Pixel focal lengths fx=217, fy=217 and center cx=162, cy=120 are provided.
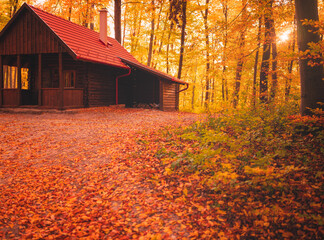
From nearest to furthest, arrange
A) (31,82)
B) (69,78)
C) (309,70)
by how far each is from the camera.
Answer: (309,70) → (69,78) → (31,82)

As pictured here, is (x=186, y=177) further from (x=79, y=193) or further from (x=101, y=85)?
(x=101, y=85)

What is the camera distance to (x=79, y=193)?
4.36 m

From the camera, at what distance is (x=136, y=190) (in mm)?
4219

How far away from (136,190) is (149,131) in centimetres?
377

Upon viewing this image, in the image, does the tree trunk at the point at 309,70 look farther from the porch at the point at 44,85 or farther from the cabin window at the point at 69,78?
the cabin window at the point at 69,78

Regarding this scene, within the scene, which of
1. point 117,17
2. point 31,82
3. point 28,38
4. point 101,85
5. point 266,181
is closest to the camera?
point 266,181

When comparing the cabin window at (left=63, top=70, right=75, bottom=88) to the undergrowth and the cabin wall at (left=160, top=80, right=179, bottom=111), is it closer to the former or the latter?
the cabin wall at (left=160, top=80, right=179, bottom=111)

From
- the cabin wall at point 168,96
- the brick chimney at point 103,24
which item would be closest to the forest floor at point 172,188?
the cabin wall at point 168,96

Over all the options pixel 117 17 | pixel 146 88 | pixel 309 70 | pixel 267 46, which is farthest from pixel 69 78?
pixel 309 70

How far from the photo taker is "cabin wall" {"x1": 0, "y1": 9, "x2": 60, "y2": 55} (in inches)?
505

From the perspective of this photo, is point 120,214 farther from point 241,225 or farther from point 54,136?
point 54,136

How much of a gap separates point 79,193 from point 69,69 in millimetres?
12479

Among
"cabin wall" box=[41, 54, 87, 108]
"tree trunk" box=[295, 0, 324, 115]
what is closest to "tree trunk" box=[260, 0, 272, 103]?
"tree trunk" box=[295, 0, 324, 115]

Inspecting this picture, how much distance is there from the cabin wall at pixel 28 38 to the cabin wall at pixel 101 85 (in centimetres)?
267
